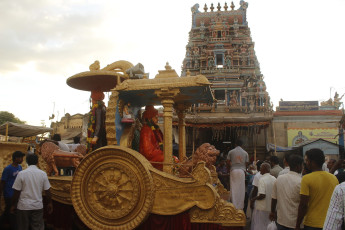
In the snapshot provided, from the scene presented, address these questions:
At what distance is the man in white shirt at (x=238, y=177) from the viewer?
686 cm

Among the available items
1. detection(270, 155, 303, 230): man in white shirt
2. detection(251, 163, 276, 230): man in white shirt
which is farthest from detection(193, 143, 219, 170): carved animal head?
detection(270, 155, 303, 230): man in white shirt

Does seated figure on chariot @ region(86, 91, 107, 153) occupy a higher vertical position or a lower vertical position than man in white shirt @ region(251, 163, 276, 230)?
higher

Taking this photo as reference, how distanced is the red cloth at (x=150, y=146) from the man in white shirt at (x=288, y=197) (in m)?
2.10

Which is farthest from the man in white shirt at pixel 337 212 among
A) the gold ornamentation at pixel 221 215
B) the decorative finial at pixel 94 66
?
the decorative finial at pixel 94 66

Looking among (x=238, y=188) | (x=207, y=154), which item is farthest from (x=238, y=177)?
(x=207, y=154)

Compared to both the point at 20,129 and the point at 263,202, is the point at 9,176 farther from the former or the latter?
the point at 20,129

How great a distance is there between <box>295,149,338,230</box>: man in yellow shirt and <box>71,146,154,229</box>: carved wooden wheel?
6.87 feet

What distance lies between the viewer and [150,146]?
5.26m

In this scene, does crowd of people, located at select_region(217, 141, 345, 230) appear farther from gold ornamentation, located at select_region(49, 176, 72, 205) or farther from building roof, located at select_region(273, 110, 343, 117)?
building roof, located at select_region(273, 110, 343, 117)

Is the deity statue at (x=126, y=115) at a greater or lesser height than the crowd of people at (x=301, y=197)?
greater

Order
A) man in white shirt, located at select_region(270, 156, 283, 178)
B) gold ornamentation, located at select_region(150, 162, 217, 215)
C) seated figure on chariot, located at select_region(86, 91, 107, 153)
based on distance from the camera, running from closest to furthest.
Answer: gold ornamentation, located at select_region(150, 162, 217, 215) → seated figure on chariot, located at select_region(86, 91, 107, 153) → man in white shirt, located at select_region(270, 156, 283, 178)

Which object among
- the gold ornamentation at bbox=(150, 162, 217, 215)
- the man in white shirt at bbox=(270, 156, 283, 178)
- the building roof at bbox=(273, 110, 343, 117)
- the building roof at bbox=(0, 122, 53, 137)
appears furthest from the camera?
the building roof at bbox=(273, 110, 343, 117)

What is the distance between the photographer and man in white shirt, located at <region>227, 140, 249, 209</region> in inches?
270

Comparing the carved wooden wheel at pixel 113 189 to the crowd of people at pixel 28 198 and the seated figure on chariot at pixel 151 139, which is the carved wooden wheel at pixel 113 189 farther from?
the seated figure on chariot at pixel 151 139
